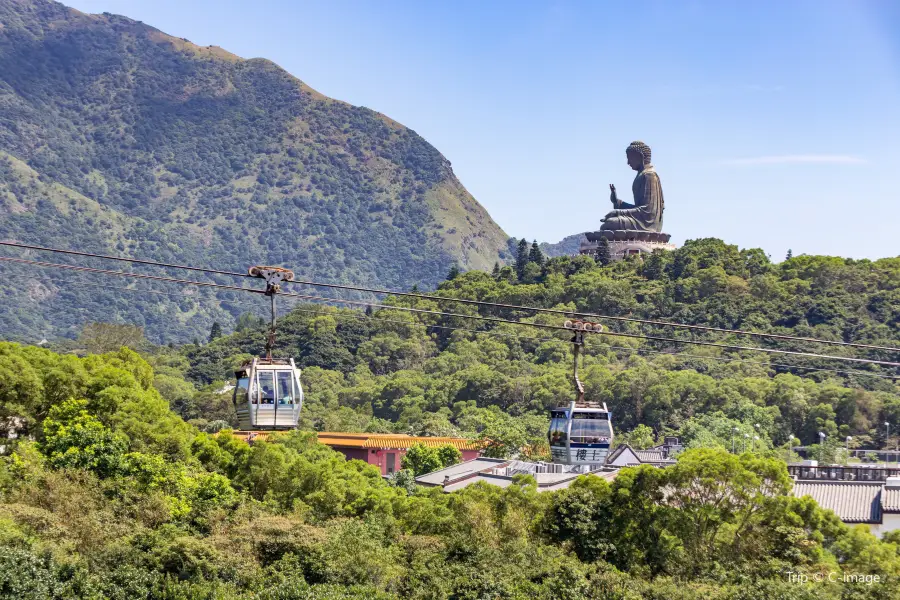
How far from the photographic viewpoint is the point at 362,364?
14462 cm

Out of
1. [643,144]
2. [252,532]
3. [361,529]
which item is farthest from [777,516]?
[643,144]

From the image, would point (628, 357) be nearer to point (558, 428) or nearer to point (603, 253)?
point (603, 253)

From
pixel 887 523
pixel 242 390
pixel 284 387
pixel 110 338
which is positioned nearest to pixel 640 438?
pixel 887 523

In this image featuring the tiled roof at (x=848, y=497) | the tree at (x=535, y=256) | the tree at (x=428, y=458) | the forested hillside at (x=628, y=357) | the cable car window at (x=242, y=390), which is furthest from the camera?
the tree at (x=535, y=256)

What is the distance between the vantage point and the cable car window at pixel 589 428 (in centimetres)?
4075

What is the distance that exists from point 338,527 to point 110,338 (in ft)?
310

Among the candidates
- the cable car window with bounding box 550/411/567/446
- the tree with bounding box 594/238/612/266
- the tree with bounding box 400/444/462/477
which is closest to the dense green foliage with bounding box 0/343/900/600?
the cable car window with bounding box 550/411/567/446

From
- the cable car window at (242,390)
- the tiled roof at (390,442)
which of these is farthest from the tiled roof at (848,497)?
the tiled roof at (390,442)

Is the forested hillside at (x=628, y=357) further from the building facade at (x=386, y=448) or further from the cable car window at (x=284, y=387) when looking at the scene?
the cable car window at (x=284, y=387)

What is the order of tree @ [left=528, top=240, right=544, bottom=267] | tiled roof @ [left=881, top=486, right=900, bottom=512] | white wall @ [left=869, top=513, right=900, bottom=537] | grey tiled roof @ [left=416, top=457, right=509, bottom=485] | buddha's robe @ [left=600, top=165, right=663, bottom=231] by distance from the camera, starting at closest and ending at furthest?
white wall @ [left=869, top=513, right=900, bottom=537] → tiled roof @ [left=881, top=486, right=900, bottom=512] → grey tiled roof @ [left=416, top=457, right=509, bottom=485] → buddha's robe @ [left=600, top=165, right=663, bottom=231] → tree @ [left=528, top=240, right=544, bottom=267]

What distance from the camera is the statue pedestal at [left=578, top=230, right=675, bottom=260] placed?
150 m

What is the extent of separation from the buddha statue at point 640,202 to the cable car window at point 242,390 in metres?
113

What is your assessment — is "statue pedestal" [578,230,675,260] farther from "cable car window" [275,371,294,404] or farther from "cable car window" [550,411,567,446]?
"cable car window" [275,371,294,404]

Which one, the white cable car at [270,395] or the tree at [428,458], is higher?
the white cable car at [270,395]
